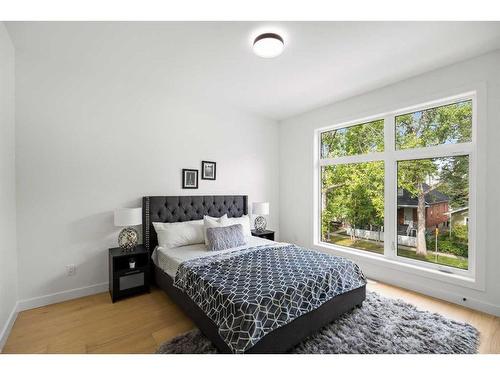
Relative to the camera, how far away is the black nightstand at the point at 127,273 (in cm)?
254

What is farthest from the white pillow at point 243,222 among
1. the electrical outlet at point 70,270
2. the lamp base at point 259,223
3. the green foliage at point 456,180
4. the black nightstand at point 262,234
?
the green foliage at point 456,180

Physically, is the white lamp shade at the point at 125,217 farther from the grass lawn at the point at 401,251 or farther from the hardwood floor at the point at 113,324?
the grass lawn at the point at 401,251

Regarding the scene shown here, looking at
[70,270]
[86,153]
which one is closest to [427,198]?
[86,153]

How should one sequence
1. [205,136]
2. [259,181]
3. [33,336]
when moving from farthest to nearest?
[259,181], [205,136], [33,336]

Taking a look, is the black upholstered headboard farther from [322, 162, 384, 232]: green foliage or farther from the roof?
the roof

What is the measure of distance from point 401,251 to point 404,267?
9.3 inches

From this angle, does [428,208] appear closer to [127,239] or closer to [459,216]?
[459,216]

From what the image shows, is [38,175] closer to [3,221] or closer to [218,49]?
[3,221]

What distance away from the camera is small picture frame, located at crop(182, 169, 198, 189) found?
3.43 meters

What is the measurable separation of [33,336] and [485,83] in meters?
4.89

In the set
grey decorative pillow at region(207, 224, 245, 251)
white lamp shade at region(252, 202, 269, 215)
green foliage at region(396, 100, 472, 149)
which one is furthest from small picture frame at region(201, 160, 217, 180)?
green foliage at region(396, 100, 472, 149)

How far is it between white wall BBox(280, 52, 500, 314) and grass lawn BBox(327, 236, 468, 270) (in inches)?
9.2

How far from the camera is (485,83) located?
91.6 inches

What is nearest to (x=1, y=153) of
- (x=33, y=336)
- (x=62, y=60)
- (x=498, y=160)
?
(x=62, y=60)
